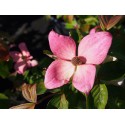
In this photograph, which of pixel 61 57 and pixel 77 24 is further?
pixel 77 24

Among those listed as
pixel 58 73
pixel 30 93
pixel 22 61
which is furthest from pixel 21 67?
pixel 58 73

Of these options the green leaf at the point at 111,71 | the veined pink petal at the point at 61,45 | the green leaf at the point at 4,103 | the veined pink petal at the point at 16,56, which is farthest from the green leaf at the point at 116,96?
the veined pink petal at the point at 16,56

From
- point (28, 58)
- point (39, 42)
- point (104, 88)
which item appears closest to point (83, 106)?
point (104, 88)

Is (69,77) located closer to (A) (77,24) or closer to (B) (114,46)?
(B) (114,46)

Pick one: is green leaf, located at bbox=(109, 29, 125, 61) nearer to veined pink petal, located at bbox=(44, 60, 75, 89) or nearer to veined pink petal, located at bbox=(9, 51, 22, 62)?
veined pink petal, located at bbox=(44, 60, 75, 89)

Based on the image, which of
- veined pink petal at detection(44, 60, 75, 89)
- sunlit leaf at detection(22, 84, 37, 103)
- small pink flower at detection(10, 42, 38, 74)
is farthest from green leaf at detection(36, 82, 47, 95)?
small pink flower at detection(10, 42, 38, 74)

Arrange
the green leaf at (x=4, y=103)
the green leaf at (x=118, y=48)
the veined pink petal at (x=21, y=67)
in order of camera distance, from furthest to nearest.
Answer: the veined pink petal at (x=21, y=67) → the green leaf at (x=4, y=103) → the green leaf at (x=118, y=48)

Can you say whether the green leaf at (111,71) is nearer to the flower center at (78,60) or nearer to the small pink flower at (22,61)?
the flower center at (78,60)
